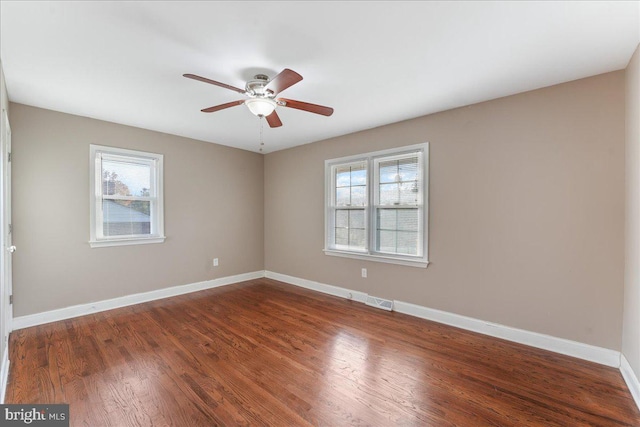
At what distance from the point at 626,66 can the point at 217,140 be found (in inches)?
188

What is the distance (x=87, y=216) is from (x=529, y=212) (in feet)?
16.5

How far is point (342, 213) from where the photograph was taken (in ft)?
14.6

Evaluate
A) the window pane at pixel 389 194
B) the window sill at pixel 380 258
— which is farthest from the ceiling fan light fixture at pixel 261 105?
the window sill at pixel 380 258

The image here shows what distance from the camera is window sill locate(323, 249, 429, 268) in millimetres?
3485

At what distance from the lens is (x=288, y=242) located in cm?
516

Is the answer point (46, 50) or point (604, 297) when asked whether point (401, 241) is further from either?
point (46, 50)

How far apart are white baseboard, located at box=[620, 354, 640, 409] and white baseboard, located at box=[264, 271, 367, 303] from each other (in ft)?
8.20

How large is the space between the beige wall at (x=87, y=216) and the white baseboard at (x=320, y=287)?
55cm

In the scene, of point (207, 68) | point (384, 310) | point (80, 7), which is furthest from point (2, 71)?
point (384, 310)

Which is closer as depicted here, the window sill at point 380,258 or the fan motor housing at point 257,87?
the fan motor housing at point 257,87

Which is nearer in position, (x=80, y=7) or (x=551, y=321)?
(x=80, y=7)

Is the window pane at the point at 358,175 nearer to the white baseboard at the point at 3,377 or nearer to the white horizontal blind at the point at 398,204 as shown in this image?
the white horizontal blind at the point at 398,204

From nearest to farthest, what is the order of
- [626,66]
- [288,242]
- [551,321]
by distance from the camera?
[626,66] → [551,321] → [288,242]

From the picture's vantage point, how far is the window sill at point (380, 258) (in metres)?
3.49
